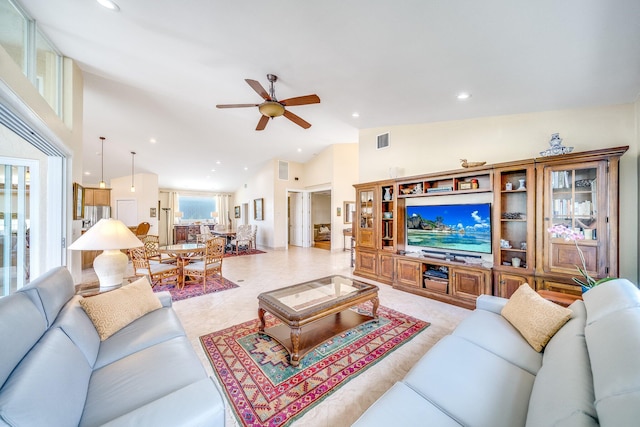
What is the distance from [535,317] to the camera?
173 cm

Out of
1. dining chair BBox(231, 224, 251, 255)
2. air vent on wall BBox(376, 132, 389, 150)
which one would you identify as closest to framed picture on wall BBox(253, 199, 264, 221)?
dining chair BBox(231, 224, 251, 255)

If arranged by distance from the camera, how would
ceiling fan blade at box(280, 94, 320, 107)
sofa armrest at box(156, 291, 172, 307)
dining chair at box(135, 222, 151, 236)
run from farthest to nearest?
A: 1. dining chair at box(135, 222, 151, 236)
2. ceiling fan blade at box(280, 94, 320, 107)
3. sofa armrest at box(156, 291, 172, 307)

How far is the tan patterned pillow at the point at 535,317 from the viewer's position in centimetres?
161

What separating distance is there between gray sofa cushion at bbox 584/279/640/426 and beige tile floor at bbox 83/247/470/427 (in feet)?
4.32

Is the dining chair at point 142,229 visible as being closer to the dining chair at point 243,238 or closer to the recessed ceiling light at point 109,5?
the dining chair at point 243,238

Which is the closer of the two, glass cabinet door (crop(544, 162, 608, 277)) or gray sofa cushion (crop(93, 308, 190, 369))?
gray sofa cushion (crop(93, 308, 190, 369))

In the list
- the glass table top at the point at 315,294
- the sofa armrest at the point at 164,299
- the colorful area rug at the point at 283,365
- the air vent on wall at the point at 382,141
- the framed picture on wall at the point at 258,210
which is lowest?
the colorful area rug at the point at 283,365

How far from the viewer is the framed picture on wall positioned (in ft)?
30.1

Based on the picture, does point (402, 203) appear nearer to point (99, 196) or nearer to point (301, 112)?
point (301, 112)

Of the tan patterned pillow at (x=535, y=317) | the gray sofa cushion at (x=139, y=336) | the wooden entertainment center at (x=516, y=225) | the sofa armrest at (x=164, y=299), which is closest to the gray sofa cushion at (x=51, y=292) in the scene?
the gray sofa cushion at (x=139, y=336)

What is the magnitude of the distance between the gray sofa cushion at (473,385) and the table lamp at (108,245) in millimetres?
2804

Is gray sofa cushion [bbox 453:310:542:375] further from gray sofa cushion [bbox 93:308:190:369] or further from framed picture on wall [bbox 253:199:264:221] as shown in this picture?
framed picture on wall [bbox 253:199:264:221]

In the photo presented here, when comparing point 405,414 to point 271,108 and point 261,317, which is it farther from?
point 271,108

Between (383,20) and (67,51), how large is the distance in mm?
3929
